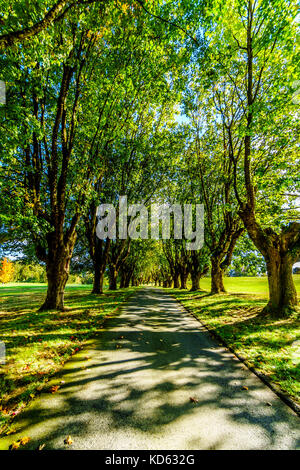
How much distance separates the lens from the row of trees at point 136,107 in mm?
6059

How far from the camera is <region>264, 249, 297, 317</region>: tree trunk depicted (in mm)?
8562

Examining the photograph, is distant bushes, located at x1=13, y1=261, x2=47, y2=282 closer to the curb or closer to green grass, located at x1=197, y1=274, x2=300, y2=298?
the curb

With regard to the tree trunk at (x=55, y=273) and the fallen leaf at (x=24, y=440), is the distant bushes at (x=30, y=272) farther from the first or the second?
the fallen leaf at (x=24, y=440)

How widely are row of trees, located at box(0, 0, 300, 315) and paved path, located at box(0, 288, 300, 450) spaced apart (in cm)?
563

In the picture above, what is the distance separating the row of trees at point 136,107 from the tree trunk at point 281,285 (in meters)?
0.05

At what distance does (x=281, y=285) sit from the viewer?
870cm

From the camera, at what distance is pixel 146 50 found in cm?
820

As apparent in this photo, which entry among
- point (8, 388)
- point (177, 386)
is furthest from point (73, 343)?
point (177, 386)

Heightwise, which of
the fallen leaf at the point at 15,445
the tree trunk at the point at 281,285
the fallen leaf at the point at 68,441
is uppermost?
the tree trunk at the point at 281,285

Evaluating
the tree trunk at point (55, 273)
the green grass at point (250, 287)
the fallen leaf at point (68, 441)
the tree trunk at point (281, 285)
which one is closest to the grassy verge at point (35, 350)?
the fallen leaf at point (68, 441)

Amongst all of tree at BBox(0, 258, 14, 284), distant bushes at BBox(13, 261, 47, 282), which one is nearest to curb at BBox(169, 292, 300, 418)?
distant bushes at BBox(13, 261, 47, 282)

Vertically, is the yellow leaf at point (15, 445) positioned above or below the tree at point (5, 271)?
above
